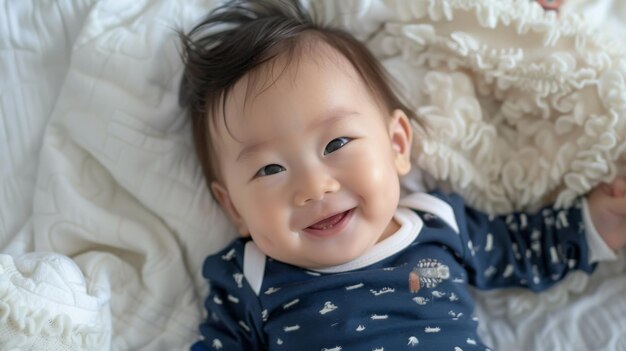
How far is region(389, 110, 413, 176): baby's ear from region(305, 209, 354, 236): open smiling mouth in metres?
0.15

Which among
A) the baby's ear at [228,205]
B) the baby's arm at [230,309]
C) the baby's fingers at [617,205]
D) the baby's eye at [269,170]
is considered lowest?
the baby's arm at [230,309]

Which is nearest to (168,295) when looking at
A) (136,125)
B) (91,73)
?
(136,125)

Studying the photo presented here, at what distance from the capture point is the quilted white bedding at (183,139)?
1140mm

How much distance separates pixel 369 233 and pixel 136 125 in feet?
1.48

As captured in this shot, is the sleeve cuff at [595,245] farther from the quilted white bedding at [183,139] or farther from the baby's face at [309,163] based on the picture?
the baby's face at [309,163]

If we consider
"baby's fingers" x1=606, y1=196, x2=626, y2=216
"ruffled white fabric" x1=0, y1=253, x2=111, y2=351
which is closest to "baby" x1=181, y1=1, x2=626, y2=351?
"baby's fingers" x1=606, y1=196, x2=626, y2=216

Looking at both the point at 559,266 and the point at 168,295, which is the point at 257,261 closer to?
the point at 168,295

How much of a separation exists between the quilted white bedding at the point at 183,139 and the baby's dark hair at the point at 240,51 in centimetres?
5

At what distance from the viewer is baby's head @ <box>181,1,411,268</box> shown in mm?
1009

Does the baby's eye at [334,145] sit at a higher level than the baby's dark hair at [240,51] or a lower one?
lower

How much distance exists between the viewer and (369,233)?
1.05 m

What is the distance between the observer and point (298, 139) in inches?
39.6

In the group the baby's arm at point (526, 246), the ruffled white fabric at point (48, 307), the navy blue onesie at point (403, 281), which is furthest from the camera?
the baby's arm at point (526, 246)

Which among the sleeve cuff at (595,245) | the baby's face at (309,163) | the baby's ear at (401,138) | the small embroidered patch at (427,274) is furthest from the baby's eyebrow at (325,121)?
the sleeve cuff at (595,245)
